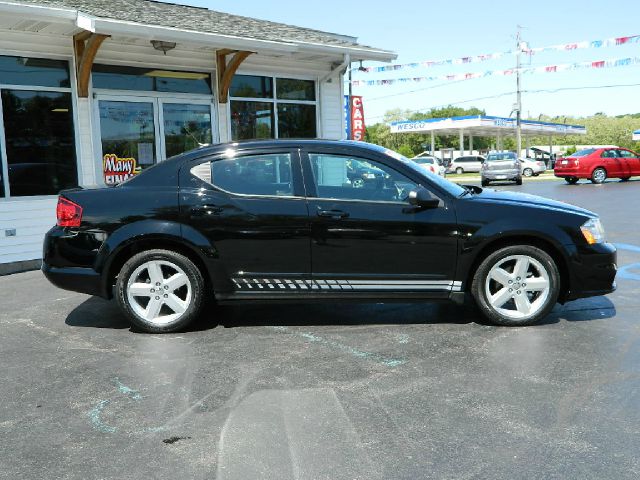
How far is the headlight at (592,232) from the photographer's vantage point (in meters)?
5.27

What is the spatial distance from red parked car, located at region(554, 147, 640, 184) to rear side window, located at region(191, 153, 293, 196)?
24094 mm

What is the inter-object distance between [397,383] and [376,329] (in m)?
1.32

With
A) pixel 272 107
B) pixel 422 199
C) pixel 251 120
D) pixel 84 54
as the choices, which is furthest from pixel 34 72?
pixel 422 199

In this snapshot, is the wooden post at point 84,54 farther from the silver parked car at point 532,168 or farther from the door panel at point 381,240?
the silver parked car at point 532,168

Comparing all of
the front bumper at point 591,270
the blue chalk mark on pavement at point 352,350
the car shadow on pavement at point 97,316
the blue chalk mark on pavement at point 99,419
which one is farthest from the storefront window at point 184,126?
the blue chalk mark on pavement at point 99,419

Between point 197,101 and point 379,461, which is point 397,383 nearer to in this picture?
point 379,461

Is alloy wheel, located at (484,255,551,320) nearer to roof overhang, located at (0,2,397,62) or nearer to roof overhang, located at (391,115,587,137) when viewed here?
roof overhang, located at (0,2,397,62)

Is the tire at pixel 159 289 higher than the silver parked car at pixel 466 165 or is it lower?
lower

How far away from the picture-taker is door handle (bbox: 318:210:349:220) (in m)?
5.21

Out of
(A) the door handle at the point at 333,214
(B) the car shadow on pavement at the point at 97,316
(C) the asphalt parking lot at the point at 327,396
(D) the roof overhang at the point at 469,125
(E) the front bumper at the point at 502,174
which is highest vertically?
(D) the roof overhang at the point at 469,125

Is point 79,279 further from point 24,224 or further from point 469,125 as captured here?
point 469,125

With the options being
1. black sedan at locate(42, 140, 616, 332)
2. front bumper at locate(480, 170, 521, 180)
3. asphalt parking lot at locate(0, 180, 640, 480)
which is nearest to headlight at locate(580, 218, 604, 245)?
Answer: black sedan at locate(42, 140, 616, 332)

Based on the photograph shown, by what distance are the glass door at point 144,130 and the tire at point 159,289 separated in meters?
5.12

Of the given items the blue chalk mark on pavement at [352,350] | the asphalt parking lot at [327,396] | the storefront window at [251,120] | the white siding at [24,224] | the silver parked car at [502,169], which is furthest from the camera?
the silver parked car at [502,169]
